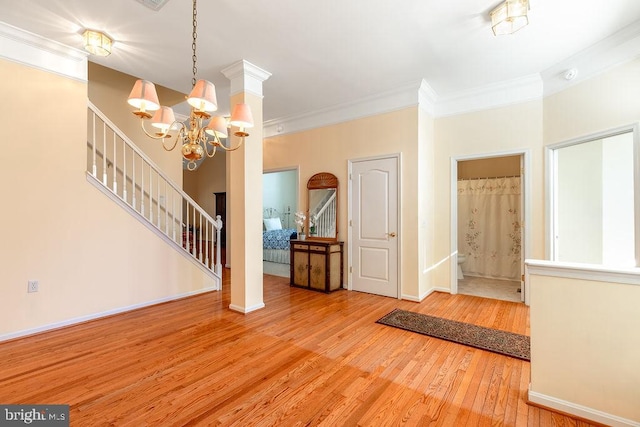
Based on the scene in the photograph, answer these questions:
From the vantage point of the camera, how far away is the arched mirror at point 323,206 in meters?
4.84

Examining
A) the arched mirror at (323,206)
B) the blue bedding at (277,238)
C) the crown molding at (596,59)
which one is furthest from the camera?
the blue bedding at (277,238)

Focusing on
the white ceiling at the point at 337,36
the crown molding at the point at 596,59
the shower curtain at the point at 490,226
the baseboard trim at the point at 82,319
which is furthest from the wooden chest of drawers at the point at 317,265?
the crown molding at the point at 596,59

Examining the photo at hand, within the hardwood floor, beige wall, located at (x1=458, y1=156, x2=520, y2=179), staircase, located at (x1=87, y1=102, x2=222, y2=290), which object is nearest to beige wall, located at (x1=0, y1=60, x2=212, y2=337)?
the hardwood floor

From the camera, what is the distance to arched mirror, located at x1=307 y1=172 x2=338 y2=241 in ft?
15.9

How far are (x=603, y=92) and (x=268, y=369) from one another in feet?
13.7

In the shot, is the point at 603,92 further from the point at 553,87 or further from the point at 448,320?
the point at 448,320

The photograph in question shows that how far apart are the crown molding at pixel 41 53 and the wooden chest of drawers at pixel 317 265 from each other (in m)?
3.47

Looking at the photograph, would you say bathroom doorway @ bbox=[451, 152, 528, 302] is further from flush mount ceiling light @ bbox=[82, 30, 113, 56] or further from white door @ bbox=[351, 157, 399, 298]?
flush mount ceiling light @ bbox=[82, 30, 113, 56]

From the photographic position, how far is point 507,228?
5430 millimetres

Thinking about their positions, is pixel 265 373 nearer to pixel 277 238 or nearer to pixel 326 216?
pixel 326 216

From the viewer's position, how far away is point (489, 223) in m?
5.59

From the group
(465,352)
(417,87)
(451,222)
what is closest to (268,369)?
(465,352)

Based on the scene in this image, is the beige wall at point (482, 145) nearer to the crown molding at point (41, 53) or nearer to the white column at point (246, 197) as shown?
the white column at point (246, 197)

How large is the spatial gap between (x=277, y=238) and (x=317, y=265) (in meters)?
2.01
